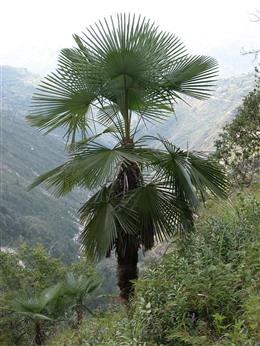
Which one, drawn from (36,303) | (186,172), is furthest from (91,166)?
(36,303)

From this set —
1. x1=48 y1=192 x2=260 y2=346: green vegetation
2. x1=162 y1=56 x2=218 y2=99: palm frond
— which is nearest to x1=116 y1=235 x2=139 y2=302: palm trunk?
x1=48 y1=192 x2=260 y2=346: green vegetation

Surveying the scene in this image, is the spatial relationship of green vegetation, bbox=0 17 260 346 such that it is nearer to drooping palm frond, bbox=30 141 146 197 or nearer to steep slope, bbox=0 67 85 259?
drooping palm frond, bbox=30 141 146 197

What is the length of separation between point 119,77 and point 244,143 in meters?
7.93

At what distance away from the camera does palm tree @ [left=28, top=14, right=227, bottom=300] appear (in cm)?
528

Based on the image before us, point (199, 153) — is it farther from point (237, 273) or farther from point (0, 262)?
point (0, 262)

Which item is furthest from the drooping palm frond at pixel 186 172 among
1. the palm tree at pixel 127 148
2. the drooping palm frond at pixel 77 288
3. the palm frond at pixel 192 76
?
the drooping palm frond at pixel 77 288

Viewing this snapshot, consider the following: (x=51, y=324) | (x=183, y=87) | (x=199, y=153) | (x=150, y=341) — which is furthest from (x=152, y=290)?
(x=51, y=324)

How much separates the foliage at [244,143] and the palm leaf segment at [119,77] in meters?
6.58

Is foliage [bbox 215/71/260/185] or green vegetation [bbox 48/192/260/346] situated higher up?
foliage [bbox 215/71/260/185]

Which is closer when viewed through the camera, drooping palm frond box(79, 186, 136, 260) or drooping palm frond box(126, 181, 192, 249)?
drooping palm frond box(79, 186, 136, 260)

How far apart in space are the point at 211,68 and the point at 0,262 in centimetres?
1900

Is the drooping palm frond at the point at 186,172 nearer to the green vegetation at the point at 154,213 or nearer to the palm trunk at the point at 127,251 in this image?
the green vegetation at the point at 154,213

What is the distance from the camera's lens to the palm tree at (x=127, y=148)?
5.28 meters

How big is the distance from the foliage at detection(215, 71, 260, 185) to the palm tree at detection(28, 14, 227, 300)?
21.6ft
